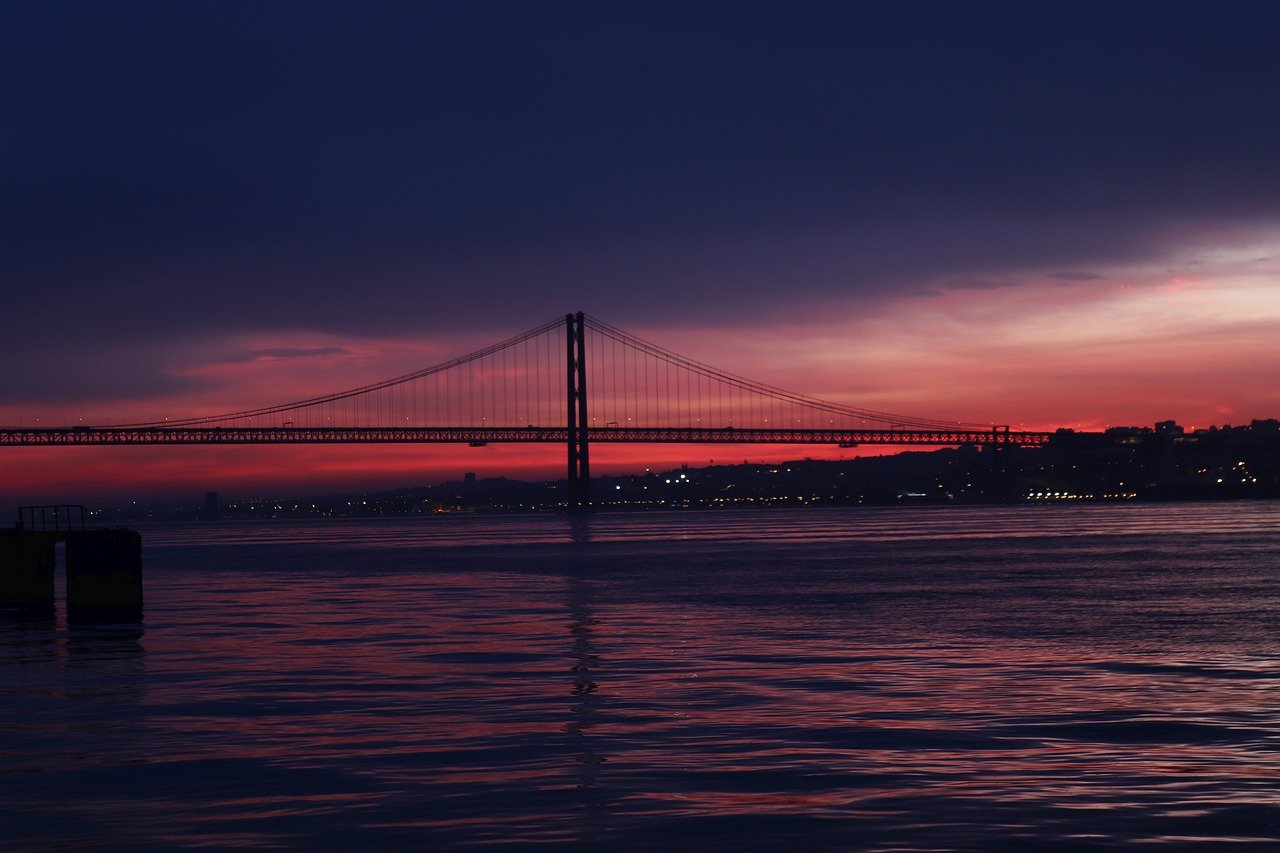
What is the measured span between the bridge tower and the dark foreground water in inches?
2776

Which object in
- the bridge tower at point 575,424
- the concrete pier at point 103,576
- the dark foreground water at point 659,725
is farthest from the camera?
the bridge tower at point 575,424

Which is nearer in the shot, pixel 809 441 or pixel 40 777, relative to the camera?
pixel 40 777

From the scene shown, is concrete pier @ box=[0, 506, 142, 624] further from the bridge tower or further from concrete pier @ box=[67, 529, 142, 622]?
the bridge tower

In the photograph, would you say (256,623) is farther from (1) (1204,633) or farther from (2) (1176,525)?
(2) (1176,525)

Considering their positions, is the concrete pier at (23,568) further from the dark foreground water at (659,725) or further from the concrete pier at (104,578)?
the concrete pier at (104,578)

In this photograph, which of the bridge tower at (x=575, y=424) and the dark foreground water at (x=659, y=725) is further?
the bridge tower at (x=575, y=424)

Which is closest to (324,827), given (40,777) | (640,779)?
(640,779)

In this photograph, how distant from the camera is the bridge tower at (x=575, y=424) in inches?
3846

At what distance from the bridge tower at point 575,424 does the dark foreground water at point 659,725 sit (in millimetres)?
70504

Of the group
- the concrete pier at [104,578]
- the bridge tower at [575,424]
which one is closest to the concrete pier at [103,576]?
the concrete pier at [104,578]

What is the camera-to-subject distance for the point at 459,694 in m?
13.8

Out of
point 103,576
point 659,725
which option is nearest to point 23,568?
point 103,576

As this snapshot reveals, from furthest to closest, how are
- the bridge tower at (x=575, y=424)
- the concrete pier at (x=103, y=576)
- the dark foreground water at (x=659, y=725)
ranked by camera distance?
the bridge tower at (x=575, y=424), the concrete pier at (x=103, y=576), the dark foreground water at (x=659, y=725)

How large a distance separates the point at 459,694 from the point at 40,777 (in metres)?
4.65
